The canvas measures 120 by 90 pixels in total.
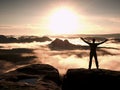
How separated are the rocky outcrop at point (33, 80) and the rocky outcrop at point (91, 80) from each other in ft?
10.2

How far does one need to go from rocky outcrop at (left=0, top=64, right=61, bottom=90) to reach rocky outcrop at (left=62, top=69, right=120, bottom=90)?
312 cm

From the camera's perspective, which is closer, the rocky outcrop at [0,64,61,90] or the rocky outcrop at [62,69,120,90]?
the rocky outcrop at [62,69,120,90]

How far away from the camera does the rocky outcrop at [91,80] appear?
15.7 metres

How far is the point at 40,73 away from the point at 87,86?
10743 millimetres

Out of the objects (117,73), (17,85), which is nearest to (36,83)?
(17,85)

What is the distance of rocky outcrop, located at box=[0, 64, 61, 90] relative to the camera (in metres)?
18.7

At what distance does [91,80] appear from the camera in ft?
52.5

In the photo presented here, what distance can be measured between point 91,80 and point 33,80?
24.1 feet

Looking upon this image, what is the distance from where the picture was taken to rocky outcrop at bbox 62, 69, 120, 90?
1569 centimetres

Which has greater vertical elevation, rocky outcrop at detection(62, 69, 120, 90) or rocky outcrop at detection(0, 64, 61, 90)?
rocky outcrop at detection(62, 69, 120, 90)

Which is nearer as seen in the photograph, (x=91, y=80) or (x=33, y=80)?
(x=91, y=80)

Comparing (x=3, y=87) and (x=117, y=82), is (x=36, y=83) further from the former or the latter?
(x=117, y=82)

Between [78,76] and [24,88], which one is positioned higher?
[78,76]

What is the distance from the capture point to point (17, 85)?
19.0 metres
